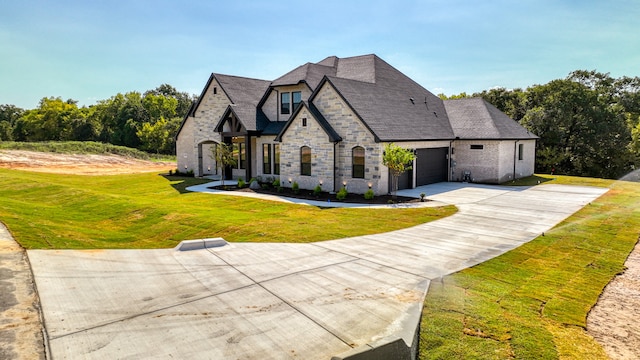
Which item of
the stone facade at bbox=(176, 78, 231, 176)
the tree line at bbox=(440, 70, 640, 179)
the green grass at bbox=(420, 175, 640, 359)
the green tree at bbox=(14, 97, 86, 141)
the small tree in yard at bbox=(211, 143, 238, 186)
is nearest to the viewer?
the green grass at bbox=(420, 175, 640, 359)

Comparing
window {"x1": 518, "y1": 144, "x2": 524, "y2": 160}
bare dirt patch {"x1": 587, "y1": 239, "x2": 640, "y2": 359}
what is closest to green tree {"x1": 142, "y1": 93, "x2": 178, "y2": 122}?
window {"x1": 518, "y1": 144, "x2": 524, "y2": 160}

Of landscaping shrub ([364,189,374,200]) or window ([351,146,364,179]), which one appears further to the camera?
window ([351,146,364,179])

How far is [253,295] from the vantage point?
827 centimetres

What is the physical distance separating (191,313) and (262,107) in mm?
26621

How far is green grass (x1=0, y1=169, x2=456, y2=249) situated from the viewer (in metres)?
13.5

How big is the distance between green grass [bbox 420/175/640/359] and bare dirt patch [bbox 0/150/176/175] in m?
37.8

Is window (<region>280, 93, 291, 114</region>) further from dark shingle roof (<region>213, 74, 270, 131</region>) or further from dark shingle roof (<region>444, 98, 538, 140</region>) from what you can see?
dark shingle roof (<region>444, 98, 538, 140</region>)

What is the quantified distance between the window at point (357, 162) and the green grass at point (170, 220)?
4809 mm

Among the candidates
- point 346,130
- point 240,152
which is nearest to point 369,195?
point 346,130

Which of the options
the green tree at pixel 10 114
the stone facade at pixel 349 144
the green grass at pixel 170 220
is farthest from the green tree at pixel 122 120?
the stone facade at pixel 349 144

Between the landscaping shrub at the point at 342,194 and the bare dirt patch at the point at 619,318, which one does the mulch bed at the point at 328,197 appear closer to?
the landscaping shrub at the point at 342,194

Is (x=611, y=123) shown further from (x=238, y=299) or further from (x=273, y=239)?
(x=238, y=299)

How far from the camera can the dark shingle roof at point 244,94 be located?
3078 cm

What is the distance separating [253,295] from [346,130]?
1680 centimetres
